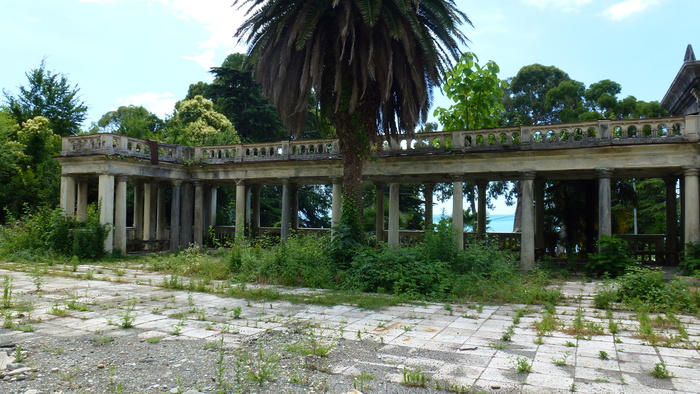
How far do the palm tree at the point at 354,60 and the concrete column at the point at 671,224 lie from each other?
951cm

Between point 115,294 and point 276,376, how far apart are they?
22.2 ft

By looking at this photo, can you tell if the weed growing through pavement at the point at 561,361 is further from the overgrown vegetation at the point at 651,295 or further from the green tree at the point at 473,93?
the green tree at the point at 473,93

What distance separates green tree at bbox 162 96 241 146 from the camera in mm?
30062

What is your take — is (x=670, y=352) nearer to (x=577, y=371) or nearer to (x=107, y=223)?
(x=577, y=371)

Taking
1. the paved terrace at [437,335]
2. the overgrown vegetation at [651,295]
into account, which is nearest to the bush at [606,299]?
the overgrown vegetation at [651,295]

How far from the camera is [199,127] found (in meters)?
31.8

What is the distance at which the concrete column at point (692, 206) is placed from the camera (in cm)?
1469

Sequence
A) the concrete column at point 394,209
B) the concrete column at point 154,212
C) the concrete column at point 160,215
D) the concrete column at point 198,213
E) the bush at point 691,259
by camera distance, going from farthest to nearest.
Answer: the concrete column at point 160,215, the concrete column at point 154,212, the concrete column at point 198,213, the concrete column at point 394,209, the bush at point 691,259

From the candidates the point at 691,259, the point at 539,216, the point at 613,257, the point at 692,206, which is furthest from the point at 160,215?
the point at 692,206

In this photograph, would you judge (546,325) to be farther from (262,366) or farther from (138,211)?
(138,211)

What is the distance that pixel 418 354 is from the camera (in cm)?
616

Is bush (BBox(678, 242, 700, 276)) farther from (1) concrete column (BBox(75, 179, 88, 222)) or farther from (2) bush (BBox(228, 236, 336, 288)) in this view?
(1) concrete column (BBox(75, 179, 88, 222))

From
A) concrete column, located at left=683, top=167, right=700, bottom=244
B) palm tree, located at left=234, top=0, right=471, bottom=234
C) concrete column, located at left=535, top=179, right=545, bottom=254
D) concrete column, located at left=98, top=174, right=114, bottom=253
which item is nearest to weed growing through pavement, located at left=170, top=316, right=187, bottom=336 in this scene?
palm tree, located at left=234, top=0, right=471, bottom=234

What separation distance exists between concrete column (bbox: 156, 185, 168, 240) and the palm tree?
11927 millimetres
